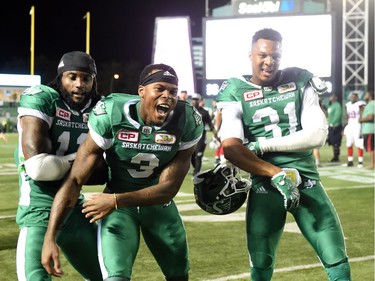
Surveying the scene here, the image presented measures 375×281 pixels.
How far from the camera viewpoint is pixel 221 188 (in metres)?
3.98

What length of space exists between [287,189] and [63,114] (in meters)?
1.39

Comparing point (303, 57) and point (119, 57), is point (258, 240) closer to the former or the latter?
point (303, 57)

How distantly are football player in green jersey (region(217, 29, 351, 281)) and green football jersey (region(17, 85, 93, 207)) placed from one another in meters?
0.93

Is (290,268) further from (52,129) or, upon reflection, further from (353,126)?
(353,126)

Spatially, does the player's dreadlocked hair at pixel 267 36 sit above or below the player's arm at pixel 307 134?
above

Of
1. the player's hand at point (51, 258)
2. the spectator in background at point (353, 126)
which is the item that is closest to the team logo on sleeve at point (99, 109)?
the player's hand at point (51, 258)

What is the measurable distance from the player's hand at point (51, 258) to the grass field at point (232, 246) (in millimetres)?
1912

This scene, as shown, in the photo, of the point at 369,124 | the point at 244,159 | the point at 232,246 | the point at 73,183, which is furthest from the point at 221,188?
the point at 369,124

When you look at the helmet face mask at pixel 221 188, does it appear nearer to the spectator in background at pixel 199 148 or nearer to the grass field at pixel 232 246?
the grass field at pixel 232 246

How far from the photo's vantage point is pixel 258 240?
3867mm

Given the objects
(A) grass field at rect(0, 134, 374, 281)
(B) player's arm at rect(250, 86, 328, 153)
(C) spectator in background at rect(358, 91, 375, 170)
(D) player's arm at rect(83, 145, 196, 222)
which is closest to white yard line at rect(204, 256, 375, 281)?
(A) grass field at rect(0, 134, 374, 281)

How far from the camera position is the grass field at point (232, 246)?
5.32 metres

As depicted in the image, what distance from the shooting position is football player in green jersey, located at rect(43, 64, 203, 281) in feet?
11.3

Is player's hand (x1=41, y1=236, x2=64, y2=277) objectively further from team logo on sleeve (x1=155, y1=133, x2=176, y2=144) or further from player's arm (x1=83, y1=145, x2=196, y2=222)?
team logo on sleeve (x1=155, y1=133, x2=176, y2=144)
